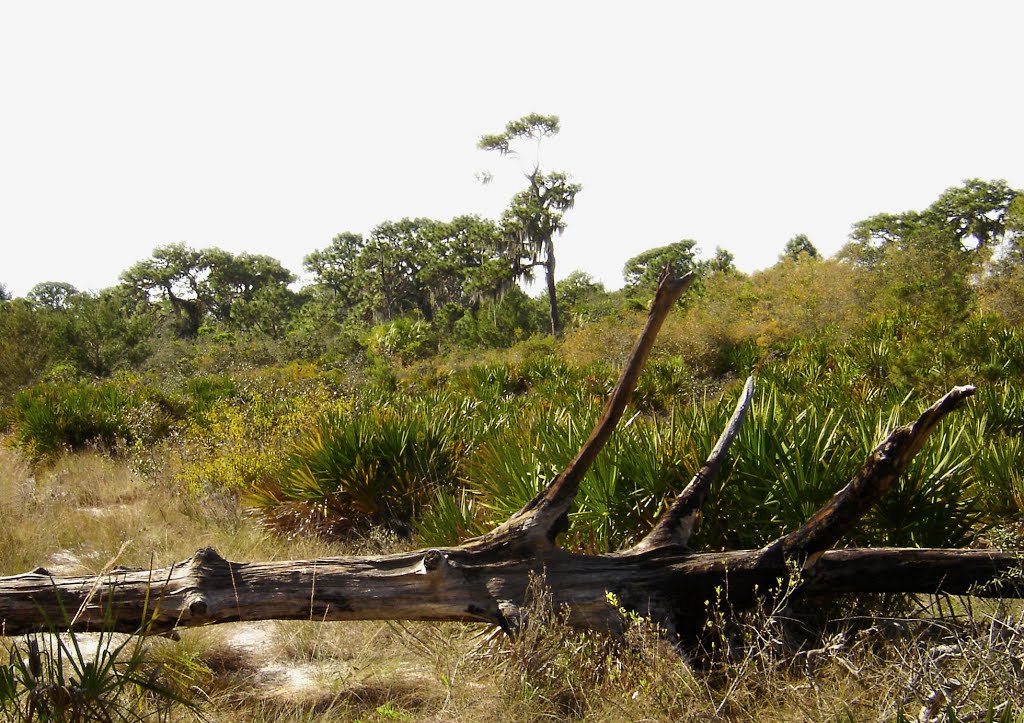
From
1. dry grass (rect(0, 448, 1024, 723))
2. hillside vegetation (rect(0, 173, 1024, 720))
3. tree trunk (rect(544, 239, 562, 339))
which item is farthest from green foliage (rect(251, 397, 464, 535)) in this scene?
tree trunk (rect(544, 239, 562, 339))

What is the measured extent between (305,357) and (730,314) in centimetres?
1948

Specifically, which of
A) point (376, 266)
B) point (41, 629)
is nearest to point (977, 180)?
point (376, 266)

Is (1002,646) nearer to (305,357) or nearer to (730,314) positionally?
(730,314)

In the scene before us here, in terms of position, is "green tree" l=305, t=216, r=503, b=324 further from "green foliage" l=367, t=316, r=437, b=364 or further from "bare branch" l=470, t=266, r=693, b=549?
"bare branch" l=470, t=266, r=693, b=549

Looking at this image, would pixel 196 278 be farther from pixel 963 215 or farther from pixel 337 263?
pixel 963 215

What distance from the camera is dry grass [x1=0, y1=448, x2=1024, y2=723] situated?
2316 millimetres

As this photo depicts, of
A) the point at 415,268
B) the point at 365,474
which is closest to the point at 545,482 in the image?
the point at 365,474

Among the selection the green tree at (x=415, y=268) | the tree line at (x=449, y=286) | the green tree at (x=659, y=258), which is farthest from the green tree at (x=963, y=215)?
the green tree at (x=415, y=268)

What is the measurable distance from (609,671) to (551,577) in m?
0.51

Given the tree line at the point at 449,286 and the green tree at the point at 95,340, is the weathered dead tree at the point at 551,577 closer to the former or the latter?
the tree line at the point at 449,286

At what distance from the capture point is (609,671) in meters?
2.85

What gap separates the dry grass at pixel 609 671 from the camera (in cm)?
232

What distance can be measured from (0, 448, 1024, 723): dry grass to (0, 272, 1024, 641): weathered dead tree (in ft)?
0.54

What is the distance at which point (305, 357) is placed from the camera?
1316 inches
